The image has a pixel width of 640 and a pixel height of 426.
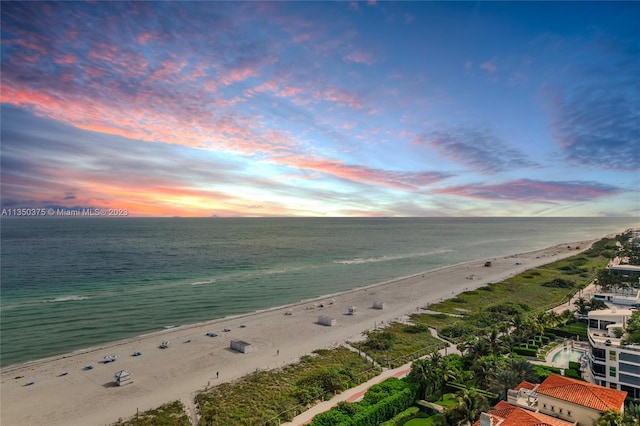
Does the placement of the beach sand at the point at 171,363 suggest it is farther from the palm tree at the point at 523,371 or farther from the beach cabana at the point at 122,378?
the palm tree at the point at 523,371

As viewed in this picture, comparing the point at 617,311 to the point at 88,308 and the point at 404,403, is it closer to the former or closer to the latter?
the point at 404,403

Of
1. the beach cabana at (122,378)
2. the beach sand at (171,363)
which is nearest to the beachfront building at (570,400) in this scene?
the beach sand at (171,363)

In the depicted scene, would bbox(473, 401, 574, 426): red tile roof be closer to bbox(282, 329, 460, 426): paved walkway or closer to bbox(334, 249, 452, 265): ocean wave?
bbox(282, 329, 460, 426): paved walkway

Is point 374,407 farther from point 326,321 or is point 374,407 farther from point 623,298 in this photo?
point 623,298

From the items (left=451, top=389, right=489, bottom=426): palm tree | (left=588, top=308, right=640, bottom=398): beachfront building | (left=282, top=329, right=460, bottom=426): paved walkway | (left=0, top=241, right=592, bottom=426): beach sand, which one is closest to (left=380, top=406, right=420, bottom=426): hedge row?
(left=282, top=329, right=460, bottom=426): paved walkway

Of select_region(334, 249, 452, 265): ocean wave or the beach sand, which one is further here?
select_region(334, 249, 452, 265): ocean wave

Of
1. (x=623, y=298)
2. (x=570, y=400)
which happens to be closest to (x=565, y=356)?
(x=570, y=400)
